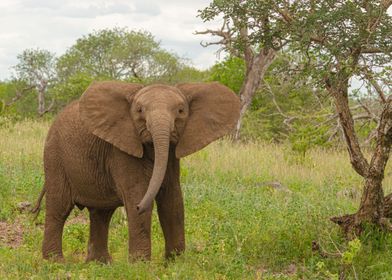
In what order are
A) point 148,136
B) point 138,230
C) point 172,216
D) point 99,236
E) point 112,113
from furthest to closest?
point 99,236 → point 172,216 → point 112,113 → point 138,230 → point 148,136

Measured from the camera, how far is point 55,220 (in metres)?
7.27

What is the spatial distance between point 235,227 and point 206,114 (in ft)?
7.20

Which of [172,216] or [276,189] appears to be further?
[276,189]

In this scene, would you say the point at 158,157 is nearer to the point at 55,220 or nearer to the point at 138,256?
the point at 138,256

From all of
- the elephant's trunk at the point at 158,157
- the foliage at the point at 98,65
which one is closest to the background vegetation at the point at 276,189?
the elephant's trunk at the point at 158,157

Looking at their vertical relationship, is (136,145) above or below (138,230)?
above

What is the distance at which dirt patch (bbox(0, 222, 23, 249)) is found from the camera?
27.6 feet

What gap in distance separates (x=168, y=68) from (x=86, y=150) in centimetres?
3584

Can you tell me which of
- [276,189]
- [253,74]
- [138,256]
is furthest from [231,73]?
[138,256]

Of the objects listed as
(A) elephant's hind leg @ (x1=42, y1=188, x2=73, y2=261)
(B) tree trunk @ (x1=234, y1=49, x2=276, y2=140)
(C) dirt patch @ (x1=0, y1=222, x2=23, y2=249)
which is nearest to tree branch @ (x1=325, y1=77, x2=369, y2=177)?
(A) elephant's hind leg @ (x1=42, y1=188, x2=73, y2=261)

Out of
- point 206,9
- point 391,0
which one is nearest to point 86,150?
point 206,9

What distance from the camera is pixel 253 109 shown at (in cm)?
2647

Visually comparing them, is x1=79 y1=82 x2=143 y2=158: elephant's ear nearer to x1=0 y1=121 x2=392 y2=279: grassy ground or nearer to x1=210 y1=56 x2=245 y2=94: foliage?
x1=0 y1=121 x2=392 y2=279: grassy ground

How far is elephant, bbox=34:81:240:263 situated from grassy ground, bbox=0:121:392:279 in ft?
1.50
